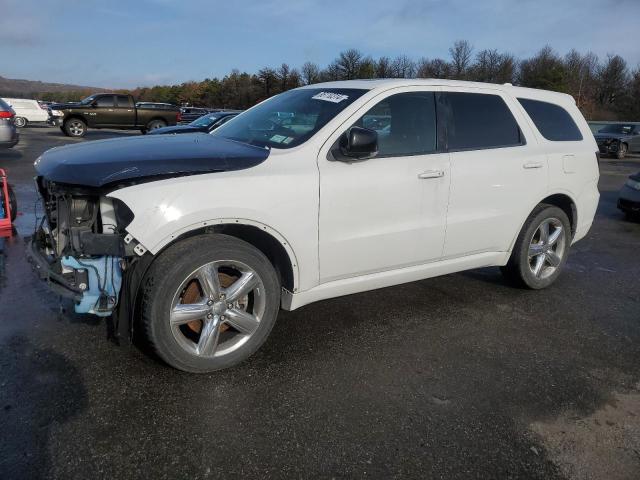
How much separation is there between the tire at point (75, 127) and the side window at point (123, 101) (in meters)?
1.74

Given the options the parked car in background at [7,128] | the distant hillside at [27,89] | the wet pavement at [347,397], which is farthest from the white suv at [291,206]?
the distant hillside at [27,89]

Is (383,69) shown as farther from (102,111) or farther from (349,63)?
(102,111)

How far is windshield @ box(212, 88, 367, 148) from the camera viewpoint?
3486 mm

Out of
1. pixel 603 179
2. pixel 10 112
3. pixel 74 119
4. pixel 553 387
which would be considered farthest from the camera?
pixel 74 119

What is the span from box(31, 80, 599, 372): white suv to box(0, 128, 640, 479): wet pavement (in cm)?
39

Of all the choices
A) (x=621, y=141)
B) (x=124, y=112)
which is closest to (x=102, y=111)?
(x=124, y=112)

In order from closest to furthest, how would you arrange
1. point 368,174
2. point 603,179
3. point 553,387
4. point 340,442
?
1. point 340,442
2. point 553,387
3. point 368,174
4. point 603,179

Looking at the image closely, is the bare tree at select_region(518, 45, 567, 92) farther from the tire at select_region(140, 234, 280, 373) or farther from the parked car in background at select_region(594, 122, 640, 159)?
the tire at select_region(140, 234, 280, 373)

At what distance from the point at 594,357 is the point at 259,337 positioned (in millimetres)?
2391

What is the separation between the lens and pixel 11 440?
241 centimetres

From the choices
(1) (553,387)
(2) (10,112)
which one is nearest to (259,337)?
(1) (553,387)

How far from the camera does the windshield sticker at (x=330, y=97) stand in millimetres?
3678

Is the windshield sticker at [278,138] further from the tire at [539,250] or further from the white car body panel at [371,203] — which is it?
the tire at [539,250]

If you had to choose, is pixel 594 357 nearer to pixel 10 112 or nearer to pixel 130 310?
pixel 130 310
